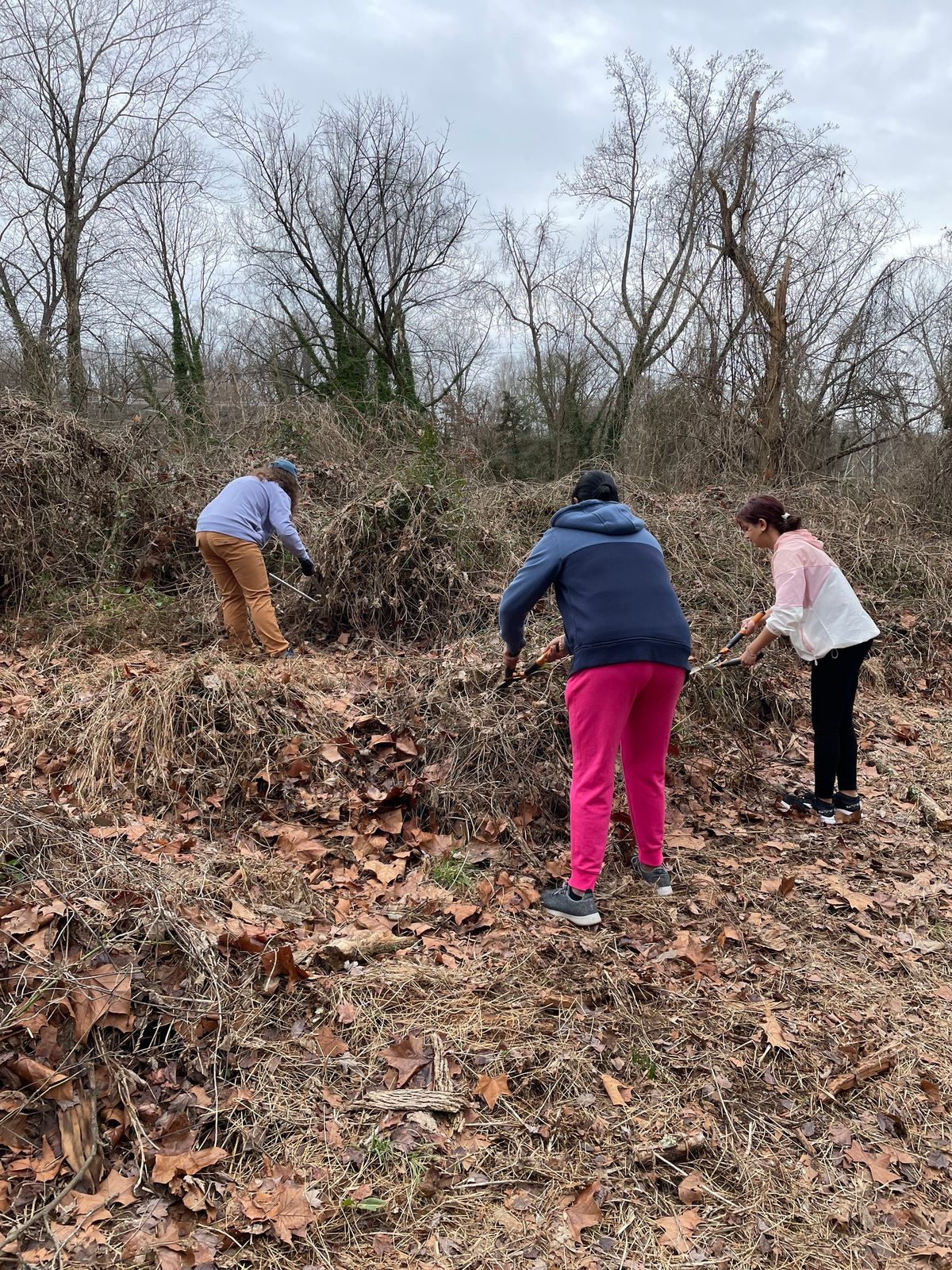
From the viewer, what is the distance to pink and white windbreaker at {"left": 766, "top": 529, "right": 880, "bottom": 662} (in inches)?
164

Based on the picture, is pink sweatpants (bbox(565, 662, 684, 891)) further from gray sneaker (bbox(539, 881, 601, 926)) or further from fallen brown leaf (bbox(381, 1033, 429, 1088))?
fallen brown leaf (bbox(381, 1033, 429, 1088))

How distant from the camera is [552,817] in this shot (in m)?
4.25

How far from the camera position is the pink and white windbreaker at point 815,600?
13.7 ft

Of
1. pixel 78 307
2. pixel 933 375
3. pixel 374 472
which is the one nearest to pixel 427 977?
pixel 374 472

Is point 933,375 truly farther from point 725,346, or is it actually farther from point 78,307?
point 78,307

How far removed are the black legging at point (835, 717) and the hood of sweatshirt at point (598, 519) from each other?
1752 millimetres

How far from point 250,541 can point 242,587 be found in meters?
0.37

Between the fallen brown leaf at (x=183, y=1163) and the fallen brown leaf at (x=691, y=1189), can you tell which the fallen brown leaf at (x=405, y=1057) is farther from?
the fallen brown leaf at (x=691, y=1189)

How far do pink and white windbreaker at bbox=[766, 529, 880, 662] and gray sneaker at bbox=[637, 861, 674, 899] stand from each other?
58.2 inches

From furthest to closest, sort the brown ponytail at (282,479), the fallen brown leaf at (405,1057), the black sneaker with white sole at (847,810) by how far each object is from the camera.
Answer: the brown ponytail at (282,479)
the black sneaker with white sole at (847,810)
the fallen brown leaf at (405,1057)

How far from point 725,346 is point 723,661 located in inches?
321

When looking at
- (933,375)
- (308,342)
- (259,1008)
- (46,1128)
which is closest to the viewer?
(46,1128)

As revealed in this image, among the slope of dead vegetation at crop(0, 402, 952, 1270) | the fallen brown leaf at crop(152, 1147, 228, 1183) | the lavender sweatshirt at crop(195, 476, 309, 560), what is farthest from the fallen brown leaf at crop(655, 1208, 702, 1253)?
the lavender sweatshirt at crop(195, 476, 309, 560)

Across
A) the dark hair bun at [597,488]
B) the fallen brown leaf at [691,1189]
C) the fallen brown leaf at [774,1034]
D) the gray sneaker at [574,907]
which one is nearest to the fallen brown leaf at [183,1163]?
the fallen brown leaf at [691,1189]
